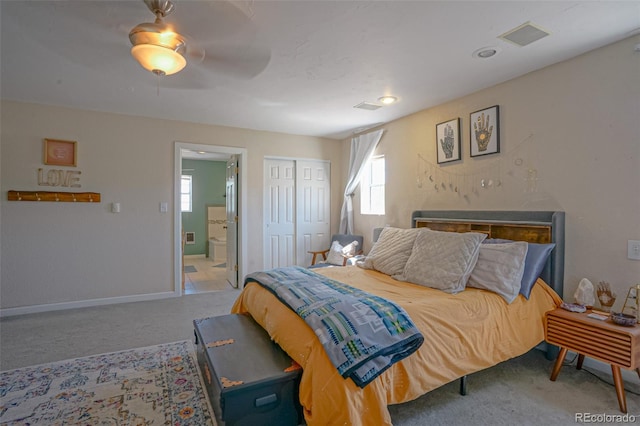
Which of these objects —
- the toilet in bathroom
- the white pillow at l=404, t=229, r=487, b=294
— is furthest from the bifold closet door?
the toilet in bathroom

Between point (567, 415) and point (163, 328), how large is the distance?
3343 mm

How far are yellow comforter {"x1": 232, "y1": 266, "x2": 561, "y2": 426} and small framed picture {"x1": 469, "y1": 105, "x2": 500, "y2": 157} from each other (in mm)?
1378

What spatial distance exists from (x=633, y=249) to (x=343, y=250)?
309cm

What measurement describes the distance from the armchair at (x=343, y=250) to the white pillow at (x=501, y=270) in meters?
2.22

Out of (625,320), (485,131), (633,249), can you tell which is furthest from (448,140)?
(625,320)

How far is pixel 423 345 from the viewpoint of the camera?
1816 millimetres

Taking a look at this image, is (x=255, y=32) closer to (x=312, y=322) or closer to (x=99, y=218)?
(x=312, y=322)

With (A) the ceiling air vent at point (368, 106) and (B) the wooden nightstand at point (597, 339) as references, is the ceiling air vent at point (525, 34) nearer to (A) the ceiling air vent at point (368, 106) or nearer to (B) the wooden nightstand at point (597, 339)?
(A) the ceiling air vent at point (368, 106)

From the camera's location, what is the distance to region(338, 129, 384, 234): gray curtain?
4756 mm

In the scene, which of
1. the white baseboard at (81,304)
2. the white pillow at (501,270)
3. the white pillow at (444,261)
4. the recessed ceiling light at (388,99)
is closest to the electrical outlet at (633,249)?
the white pillow at (501,270)

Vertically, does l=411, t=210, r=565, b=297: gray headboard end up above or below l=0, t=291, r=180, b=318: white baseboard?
above

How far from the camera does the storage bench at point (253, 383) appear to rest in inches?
61.7

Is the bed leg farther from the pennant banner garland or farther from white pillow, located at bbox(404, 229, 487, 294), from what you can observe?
the pennant banner garland

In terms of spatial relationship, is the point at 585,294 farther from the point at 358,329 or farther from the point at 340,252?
the point at 340,252
